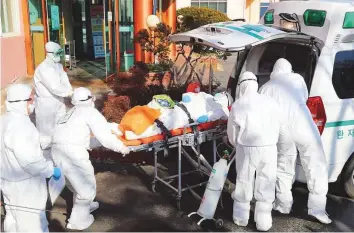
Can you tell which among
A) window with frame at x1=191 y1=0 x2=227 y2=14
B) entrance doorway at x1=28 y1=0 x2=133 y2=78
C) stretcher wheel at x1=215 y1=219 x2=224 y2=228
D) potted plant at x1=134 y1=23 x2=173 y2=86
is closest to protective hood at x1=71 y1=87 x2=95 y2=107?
stretcher wheel at x1=215 y1=219 x2=224 y2=228

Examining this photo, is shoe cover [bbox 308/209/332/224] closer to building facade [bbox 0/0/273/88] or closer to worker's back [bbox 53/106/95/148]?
worker's back [bbox 53/106/95/148]

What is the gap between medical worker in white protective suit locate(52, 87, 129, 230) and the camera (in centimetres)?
389

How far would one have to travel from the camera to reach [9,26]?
10117 millimetres

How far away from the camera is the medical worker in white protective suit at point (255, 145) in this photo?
12.6ft

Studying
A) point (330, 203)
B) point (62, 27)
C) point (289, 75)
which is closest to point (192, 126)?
point (289, 75)

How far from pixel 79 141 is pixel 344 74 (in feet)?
9.61

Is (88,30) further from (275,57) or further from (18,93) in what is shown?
(18,93)

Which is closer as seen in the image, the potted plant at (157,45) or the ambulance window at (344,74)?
the ambulance window at (344,74)

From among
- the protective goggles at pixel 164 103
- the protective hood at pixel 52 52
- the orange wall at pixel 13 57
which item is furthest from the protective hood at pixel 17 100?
the orange wall at pixel 13 57

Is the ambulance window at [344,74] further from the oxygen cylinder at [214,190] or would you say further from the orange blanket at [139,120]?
the orange blanket at [139,120]

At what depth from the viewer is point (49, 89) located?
18.6 feet

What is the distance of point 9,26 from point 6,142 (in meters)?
7.75

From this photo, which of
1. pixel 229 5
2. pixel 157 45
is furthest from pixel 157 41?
pixel 229 5

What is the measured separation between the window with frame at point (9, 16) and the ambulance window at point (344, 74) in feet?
26.6
